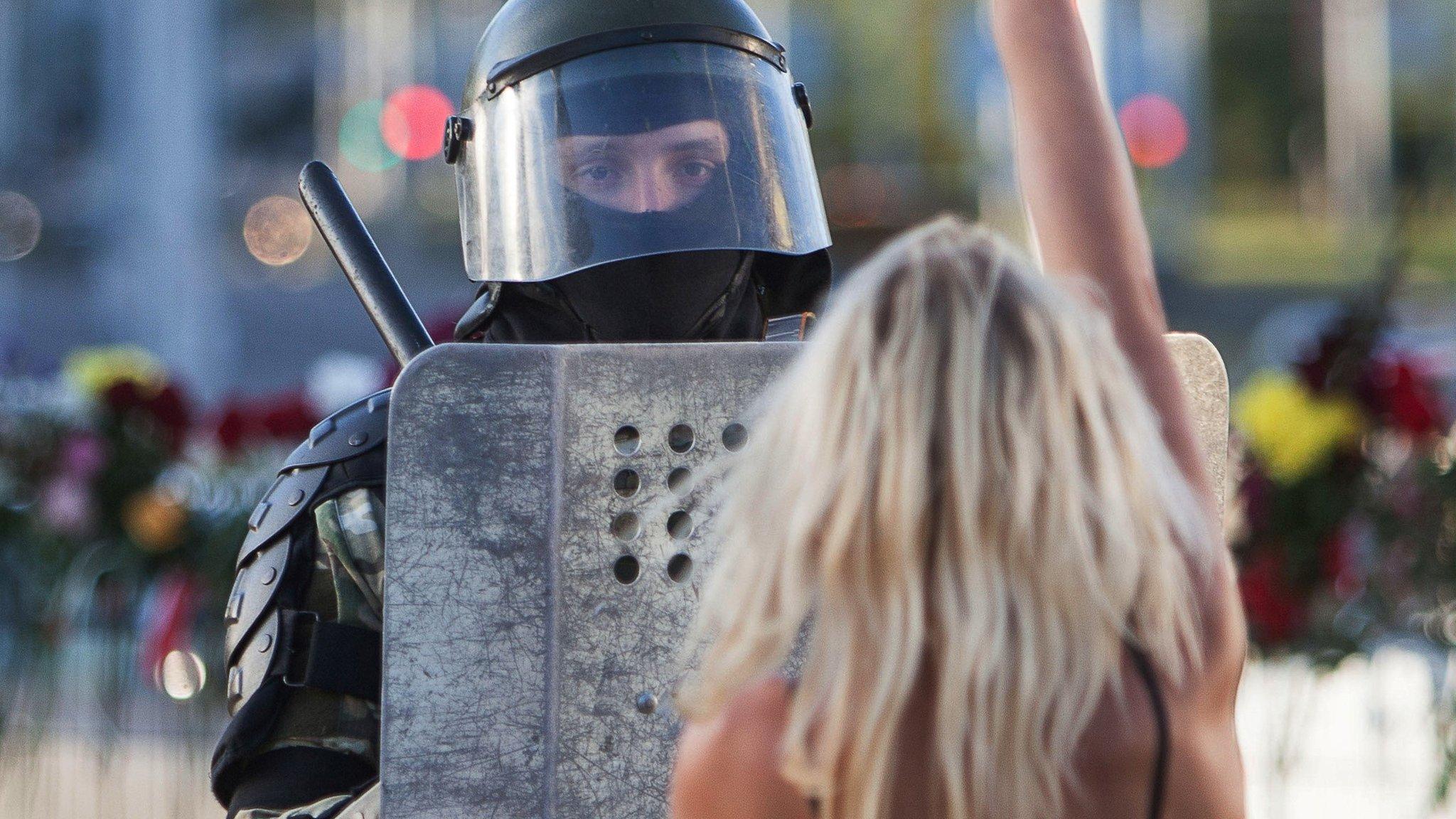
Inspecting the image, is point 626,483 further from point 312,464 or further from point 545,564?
point 312,464

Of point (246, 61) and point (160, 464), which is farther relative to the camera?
point (246, 61)

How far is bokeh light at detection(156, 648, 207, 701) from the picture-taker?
3.34 m

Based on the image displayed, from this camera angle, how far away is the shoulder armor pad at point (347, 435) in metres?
1.79

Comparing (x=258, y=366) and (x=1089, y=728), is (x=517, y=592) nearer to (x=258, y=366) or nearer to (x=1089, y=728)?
(x=1089, y=728)

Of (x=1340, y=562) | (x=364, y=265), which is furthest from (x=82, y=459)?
A: (x=1340, y=562)

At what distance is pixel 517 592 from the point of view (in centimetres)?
134

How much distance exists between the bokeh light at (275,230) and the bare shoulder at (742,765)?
1432 cm

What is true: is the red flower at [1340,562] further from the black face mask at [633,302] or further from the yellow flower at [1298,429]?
the black face mask at [633,302]

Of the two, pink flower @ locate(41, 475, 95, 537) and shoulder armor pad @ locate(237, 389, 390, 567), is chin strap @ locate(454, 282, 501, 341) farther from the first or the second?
pink flower @ locate(41, 475, 95, 537)

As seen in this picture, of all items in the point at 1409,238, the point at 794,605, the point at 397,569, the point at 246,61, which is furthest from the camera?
the point at 246,61

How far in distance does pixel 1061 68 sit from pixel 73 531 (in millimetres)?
3045

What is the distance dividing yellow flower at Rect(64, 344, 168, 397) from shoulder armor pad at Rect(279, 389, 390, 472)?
88.5 inches

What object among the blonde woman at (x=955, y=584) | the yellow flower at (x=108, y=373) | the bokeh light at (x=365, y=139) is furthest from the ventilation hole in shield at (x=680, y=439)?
the bokeh light at (x=365, y=139)

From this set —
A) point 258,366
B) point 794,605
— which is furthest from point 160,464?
point 258,366
